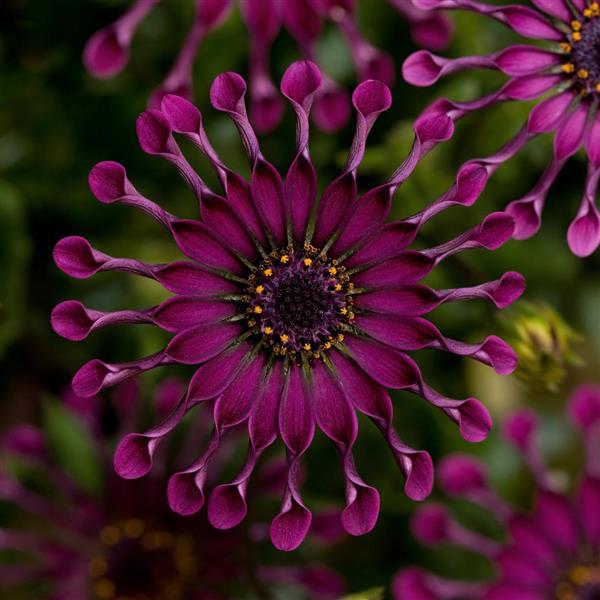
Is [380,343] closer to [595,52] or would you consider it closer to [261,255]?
[261,255]

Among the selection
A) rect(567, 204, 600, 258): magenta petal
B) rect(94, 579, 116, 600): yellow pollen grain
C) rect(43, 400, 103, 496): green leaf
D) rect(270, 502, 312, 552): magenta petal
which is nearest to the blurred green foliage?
rect(43, 400, 103, 496): green leaf

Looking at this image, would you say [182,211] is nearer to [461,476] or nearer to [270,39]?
[270,39]

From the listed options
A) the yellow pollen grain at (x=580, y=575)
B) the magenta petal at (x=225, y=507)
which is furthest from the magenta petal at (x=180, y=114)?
the yellow pollen grain at (x=580, y=575)

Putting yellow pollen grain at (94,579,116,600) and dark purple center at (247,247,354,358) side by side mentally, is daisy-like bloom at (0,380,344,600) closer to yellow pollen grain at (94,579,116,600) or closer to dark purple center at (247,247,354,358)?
yellow pollen grain at (94,579,116,600)

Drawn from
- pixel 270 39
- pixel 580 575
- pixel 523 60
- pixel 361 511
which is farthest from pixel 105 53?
pixel 580 575

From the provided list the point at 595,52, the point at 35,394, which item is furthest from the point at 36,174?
the point at 595,52

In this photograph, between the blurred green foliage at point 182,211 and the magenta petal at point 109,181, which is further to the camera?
the blurred green foliage at point 182,211

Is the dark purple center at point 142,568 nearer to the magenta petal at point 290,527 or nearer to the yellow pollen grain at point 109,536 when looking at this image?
the yellow pollen grain at point 109,536
